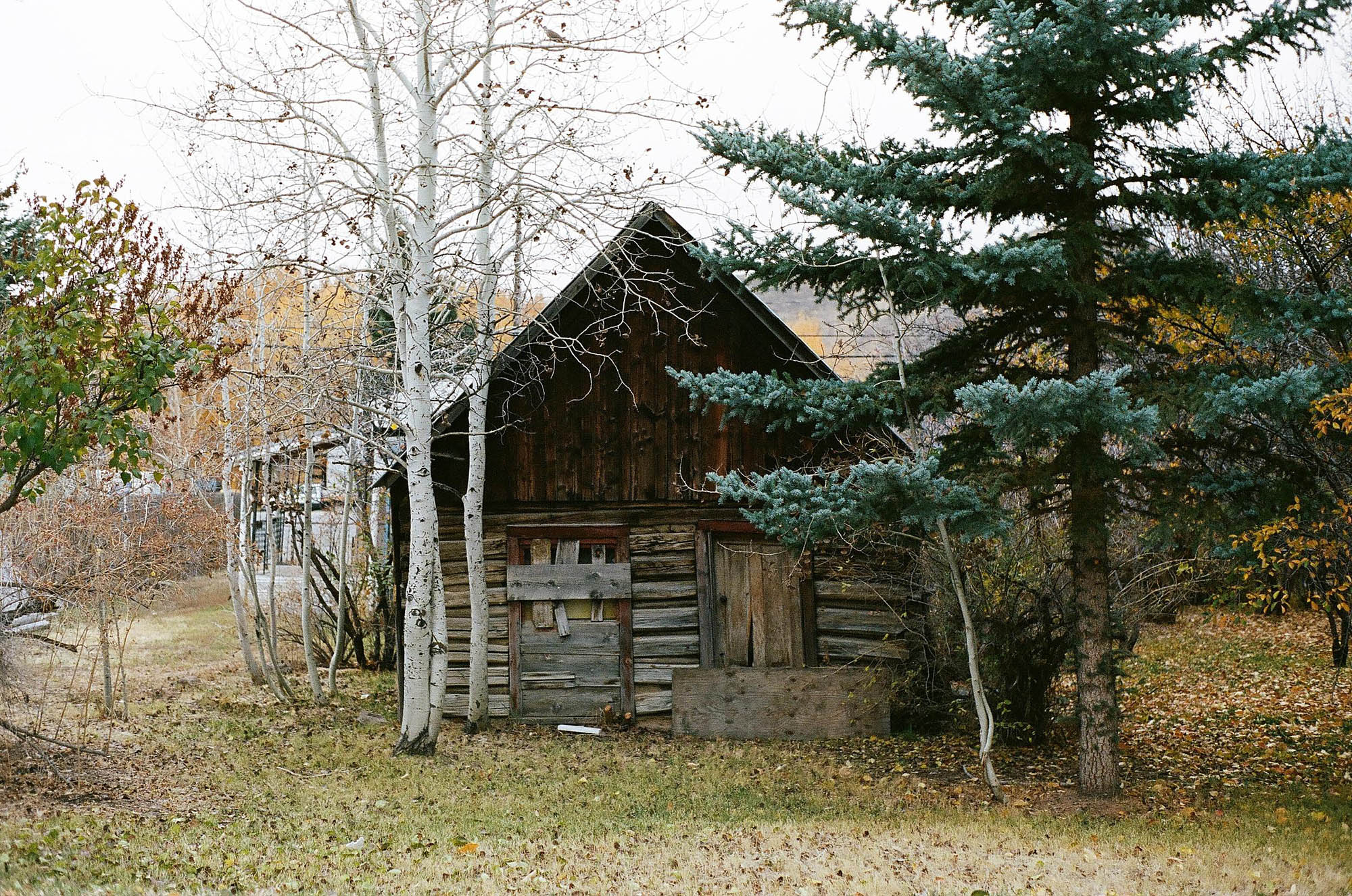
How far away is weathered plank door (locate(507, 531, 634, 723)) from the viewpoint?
44.2 ft

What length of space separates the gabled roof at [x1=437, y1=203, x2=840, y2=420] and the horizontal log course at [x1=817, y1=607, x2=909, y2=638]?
10.3 feet

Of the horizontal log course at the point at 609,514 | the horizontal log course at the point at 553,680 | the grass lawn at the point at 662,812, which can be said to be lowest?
the grass lawn at the point at 662,812

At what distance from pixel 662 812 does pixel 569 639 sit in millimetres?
4180

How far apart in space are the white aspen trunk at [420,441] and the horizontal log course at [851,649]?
15.6 feet

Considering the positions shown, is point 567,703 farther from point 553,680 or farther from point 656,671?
point 656,671

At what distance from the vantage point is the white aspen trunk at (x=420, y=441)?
11172 millimetres

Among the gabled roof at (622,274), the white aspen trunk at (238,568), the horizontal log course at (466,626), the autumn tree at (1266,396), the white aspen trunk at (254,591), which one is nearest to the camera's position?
the autumn tree at (1266,396)

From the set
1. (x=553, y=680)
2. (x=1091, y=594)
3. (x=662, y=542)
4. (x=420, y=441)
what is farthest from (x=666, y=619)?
(x=1091, y=594)

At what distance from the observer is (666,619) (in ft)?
44.4

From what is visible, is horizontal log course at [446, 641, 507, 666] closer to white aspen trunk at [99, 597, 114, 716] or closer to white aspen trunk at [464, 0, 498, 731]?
white aspen trunk at [464, 0, 498, 731]

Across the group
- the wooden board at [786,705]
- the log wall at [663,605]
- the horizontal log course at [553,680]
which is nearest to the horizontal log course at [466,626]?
the log wall at [663,605]

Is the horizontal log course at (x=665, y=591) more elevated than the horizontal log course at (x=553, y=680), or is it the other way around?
the horizontal log course at (x=665, y=591)

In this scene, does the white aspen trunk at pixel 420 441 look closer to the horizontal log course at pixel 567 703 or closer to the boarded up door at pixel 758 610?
A: the horizontal log course at pixel 567 703

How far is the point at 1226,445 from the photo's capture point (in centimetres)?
968
